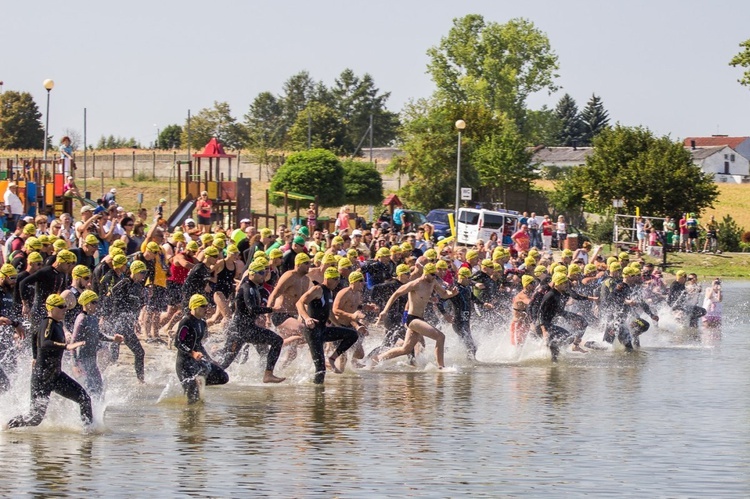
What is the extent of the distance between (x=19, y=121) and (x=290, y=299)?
7699 cm

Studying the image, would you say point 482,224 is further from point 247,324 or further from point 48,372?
point 48,372

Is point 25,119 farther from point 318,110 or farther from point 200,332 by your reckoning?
point 200,332

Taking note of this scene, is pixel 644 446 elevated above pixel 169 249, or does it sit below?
below

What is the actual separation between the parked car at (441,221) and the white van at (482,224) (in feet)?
2.88

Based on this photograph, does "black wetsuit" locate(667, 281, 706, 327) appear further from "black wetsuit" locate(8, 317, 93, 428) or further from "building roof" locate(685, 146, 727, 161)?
"building roof" locate(685, 146, 727, 161)

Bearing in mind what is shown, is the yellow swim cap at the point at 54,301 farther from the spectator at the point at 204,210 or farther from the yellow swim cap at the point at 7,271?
the spectator at the point at 204,210

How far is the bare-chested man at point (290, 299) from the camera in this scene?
1778 centimetres

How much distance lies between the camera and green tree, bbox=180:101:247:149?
84875 mm

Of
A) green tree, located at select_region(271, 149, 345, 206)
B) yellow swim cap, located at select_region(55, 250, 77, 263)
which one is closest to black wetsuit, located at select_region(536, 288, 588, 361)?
yellow swim cap, located at select_region(55, 250, 77, 263)

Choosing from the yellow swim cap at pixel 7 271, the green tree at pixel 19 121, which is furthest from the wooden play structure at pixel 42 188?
the green tree at pixel 19 121

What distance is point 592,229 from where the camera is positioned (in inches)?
2092

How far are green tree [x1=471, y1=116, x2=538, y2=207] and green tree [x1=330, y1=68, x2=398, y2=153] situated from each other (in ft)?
152

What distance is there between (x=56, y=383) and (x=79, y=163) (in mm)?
60911

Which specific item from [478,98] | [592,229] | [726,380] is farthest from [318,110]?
[726,380]
